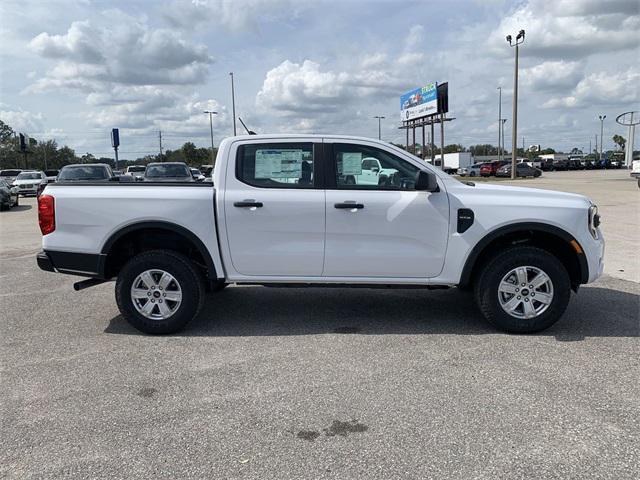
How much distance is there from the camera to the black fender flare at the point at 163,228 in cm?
497

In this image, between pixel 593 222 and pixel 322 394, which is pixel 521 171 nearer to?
pixel 593 222

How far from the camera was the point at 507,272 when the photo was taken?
16.1ft

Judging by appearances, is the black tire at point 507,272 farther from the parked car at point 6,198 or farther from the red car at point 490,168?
the red car at point 490,168

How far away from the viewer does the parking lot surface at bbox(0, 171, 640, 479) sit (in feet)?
9.67

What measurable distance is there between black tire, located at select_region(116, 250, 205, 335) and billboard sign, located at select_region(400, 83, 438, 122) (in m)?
46.6

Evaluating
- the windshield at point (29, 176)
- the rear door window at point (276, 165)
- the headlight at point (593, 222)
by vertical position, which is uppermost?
the windshield at point (29, 176)

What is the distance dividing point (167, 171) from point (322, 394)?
16434mm

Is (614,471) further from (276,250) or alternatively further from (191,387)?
(276,250)

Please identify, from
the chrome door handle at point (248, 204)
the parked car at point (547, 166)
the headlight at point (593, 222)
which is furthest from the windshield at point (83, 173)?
the parked car at point (547, 166)

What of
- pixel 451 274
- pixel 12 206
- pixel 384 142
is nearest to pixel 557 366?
pixel 451 274

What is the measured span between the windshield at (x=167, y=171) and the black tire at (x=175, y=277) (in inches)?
551

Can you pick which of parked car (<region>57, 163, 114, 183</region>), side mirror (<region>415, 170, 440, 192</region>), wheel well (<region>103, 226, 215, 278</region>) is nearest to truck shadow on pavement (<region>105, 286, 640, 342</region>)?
wheel well (<region>103, 226, 215, 278</region>)

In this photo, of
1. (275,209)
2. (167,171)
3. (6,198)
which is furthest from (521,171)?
(275,209)

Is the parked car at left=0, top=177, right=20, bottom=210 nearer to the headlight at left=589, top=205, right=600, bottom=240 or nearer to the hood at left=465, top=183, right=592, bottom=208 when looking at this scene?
the hood at left=465, top=183, right=592, bottom=208
